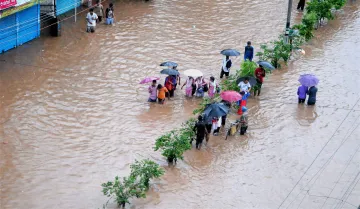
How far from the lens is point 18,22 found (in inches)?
933

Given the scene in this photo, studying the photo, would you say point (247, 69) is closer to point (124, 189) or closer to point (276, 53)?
point (276, 53)

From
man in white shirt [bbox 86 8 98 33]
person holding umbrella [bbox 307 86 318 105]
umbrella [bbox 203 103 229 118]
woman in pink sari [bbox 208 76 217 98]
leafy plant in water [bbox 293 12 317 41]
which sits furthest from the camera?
leafy plant in water [bbox 293 12 317 41]

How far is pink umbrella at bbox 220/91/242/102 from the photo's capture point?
18.5m

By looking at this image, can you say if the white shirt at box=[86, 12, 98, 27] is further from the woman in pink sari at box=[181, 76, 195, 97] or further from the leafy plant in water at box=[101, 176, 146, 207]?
the leafy plant in water at box=[101, 176, 146, 207]

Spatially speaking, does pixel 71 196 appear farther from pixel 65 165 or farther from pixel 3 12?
pixel 3 12

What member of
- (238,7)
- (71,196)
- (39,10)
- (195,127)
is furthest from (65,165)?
(238,7)

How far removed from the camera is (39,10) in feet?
80.6

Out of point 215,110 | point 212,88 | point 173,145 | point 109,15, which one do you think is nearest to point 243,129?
point 215,110

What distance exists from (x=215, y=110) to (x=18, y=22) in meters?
9.59

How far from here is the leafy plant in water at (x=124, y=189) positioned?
1420 cm

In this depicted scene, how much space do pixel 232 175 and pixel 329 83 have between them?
24.1 feet

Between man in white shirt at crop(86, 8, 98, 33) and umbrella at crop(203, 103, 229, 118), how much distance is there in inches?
366

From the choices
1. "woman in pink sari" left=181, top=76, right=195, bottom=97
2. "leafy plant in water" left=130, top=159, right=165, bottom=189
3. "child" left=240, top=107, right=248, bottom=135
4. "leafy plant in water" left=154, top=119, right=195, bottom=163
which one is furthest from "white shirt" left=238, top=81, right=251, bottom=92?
"leafy plant in water" left=130, top=159, right=165, bottom=189

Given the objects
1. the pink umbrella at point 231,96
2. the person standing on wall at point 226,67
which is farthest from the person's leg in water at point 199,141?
the person standing on wall at point 226,67
